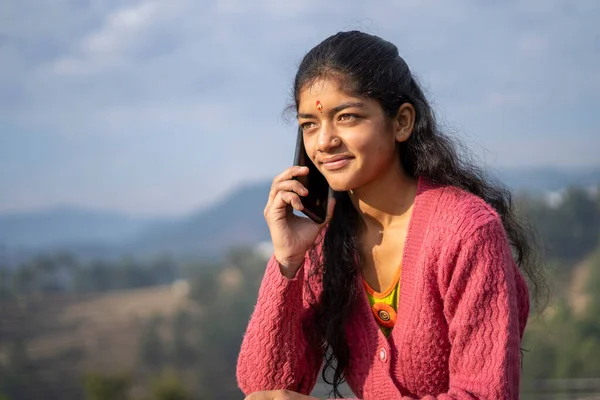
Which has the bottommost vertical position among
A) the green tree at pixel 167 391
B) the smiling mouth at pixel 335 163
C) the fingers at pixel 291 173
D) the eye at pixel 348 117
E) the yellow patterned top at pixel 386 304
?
the green tree at pixel 167 391

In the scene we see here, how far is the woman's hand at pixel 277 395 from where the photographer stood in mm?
1881

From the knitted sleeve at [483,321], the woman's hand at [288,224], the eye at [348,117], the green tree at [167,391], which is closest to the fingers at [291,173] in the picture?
the woman's hand at [288,224]

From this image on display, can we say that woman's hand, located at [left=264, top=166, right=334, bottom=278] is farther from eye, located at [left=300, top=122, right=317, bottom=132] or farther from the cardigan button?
the cardigan button

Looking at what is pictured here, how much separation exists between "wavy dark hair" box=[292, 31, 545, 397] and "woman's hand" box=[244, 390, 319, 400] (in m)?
0.24

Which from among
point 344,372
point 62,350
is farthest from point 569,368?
point 62,350

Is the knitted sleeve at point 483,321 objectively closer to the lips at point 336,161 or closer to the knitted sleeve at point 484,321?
the knitted sleeve at point 484,321

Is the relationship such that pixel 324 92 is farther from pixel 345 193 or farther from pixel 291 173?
pixel 345 193

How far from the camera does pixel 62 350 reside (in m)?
27.0

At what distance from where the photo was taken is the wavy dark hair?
1831mm

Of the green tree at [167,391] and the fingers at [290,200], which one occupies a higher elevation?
the fingers at [290,200]

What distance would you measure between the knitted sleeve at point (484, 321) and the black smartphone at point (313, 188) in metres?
0.50

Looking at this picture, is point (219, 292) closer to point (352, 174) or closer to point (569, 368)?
point (569, 368)

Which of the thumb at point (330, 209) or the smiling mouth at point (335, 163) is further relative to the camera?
the thumb at point (330, 209)

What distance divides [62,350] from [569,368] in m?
19.2
